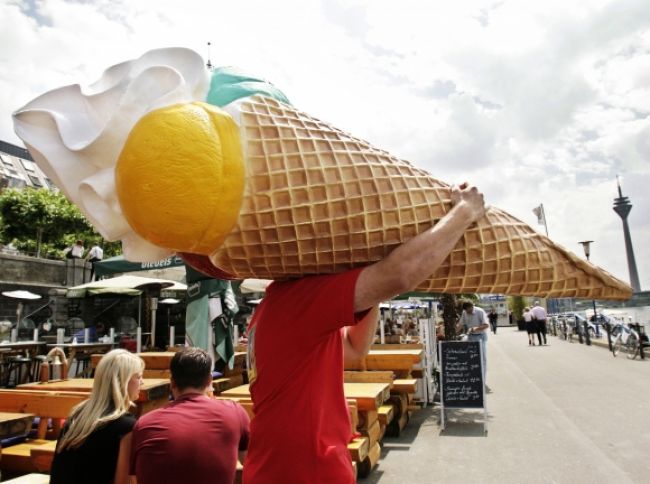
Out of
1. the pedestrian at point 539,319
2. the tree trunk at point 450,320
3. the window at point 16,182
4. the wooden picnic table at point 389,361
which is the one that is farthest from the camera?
the window at point 16,182

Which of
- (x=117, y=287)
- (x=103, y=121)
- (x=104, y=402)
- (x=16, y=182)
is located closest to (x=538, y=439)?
(x=104, y=402)

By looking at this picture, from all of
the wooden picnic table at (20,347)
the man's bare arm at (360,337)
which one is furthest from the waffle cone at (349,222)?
the wooden picnic table at (20,347)

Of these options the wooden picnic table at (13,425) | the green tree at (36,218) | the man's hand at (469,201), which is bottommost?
the wooden picnic table at (13,425)

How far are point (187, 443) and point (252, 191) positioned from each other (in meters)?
1.63

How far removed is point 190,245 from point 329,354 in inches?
26.3

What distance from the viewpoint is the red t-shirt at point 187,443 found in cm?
245

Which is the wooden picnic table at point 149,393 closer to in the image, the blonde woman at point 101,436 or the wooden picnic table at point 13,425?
the wooden picnic table at point 13,425

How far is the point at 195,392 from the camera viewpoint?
108 inches

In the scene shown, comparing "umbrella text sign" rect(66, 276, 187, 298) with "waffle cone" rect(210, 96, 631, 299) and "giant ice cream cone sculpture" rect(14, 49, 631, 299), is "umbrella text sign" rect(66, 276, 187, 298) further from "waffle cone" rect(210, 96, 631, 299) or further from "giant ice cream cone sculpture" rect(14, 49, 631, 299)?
"waffle cone" rect(210, 96, 631, 299)

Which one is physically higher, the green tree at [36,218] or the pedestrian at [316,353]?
the green tree at [36,218]

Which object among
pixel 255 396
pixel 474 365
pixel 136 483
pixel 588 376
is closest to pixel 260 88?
pixel 255 396

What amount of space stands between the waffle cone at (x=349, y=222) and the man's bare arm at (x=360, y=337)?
40 cm

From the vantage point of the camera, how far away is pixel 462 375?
7340mm

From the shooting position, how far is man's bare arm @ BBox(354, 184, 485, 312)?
4.82 ft
